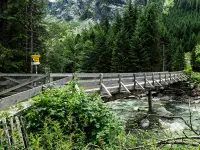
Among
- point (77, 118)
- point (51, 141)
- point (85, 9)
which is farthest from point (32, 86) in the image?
point (85, 9)

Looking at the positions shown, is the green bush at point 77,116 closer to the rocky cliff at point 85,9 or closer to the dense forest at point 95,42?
the dense forest at point 95,42

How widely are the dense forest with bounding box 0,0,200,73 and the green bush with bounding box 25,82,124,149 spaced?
25.9 ft

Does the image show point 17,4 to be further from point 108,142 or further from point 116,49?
point 116,49

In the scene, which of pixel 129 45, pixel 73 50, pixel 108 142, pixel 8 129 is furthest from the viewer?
pixel 73 50

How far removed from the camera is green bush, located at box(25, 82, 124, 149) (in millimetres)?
4856

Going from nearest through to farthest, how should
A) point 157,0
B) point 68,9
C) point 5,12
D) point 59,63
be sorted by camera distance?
point 5,12, point 59,63, point 157,0, point 68,9

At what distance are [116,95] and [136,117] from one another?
19.1 ft

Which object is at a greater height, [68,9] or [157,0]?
[68,9]

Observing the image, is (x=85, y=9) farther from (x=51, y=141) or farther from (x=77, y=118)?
(x=51, y=141)

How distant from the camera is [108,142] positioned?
4.87 metres

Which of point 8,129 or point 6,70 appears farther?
point 6,70

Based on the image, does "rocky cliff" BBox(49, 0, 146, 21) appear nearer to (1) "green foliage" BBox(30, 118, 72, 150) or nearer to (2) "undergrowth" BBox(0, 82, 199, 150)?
(2) "undergrowth" BBox(0, 82, 199, 150)

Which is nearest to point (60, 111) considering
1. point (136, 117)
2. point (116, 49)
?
point (136, 117)

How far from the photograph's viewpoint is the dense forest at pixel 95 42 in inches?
551
